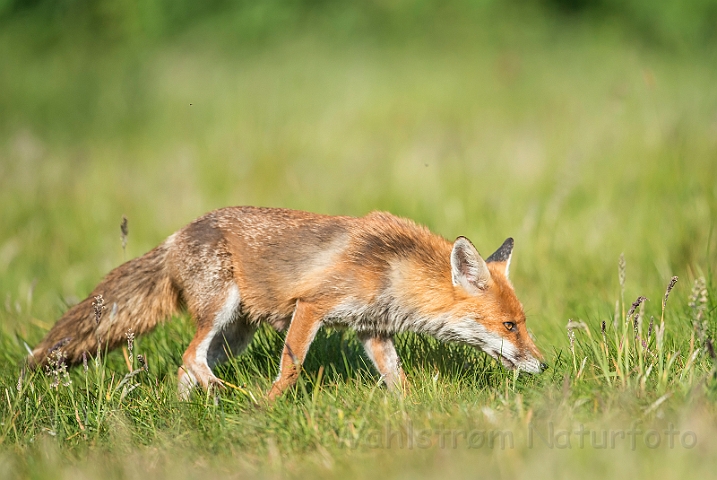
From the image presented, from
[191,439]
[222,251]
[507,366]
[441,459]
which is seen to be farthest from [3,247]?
[441,459]

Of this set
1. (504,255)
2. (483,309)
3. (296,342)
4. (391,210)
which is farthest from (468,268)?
(391,210)

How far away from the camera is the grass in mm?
3559

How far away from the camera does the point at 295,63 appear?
13.9 m

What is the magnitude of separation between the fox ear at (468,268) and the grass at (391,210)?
1.71ft

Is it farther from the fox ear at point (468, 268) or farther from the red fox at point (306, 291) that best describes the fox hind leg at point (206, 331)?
the fox ear at point (468, 268)

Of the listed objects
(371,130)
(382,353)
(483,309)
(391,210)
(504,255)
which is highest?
(371,130)

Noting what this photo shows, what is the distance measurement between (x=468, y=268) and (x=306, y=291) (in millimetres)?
1050

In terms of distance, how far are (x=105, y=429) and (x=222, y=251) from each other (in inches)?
55.8

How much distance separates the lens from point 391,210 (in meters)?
8.24

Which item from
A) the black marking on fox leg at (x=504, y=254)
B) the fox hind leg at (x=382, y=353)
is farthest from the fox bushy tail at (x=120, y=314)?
the black marking on fox leg at (x=504, y=254)

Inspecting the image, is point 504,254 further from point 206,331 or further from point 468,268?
point 206,331

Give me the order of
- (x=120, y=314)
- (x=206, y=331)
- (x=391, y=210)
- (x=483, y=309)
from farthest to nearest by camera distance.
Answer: (x=391, y=210) → (x=120, y=314) → (x=206, y=331) → (x=483, y=309)

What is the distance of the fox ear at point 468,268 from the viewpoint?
4.70 metres

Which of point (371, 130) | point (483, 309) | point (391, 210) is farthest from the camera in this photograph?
point (371, 130)
